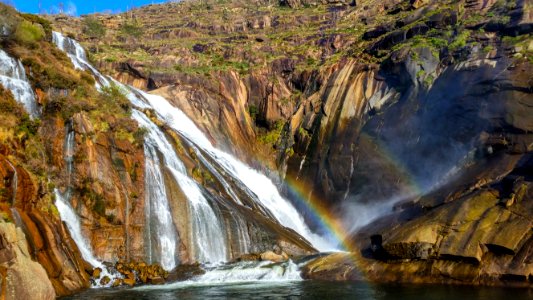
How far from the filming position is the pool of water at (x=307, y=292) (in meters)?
20.4

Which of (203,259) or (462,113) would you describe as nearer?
(203,259)

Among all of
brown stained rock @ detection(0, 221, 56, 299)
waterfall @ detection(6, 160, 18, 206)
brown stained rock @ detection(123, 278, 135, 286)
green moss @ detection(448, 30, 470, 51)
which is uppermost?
green moss @ detection(448, 30, 470, 51)

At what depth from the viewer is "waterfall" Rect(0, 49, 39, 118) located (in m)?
30.4

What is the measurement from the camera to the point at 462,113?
38625 millimetres

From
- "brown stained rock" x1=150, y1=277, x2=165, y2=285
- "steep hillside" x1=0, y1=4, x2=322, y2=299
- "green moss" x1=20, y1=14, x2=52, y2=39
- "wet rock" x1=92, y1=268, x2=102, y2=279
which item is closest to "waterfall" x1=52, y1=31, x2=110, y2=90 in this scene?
"green moss" x1=20, y1=14, x2=52, y2=39

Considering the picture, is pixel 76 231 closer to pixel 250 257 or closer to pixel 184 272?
pixel 184 272

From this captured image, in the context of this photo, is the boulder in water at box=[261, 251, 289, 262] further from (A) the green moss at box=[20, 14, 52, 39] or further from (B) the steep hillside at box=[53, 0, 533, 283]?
(A) the green moss at box=[20, 14, 52, 39]

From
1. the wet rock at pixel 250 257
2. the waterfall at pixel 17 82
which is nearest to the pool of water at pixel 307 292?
the wet rock at pixel 250 257

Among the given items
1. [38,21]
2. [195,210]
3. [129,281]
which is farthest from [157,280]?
[38,21]

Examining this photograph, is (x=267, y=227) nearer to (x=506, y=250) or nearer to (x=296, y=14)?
(x=506, y=250)

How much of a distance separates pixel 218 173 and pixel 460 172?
18.6 metres

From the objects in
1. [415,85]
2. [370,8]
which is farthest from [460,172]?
[370,8]

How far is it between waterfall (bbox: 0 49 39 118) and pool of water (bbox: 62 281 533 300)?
44.4ft

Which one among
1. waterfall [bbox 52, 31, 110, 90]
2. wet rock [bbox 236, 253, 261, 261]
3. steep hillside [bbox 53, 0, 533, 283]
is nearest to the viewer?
steep hillside [bbox 53, 0, 533, 283]
